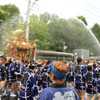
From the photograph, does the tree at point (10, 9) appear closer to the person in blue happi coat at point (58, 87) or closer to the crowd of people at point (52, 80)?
the crowd of people at point (52, 80)

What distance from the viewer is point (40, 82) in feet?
22.5

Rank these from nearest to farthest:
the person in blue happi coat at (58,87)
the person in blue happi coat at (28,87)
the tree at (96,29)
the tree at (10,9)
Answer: the person in blue happi coat at (58,87), the person in blue happi coat at (28,87), the tree at (10,9), the tree at (96,29)

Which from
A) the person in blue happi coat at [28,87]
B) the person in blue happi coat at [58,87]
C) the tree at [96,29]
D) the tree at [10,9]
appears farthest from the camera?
the tree at [96,29]

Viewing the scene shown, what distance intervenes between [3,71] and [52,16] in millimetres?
37823

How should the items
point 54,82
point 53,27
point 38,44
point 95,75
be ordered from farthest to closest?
point 53,27, point 38,44, point 95,75, point 54,82

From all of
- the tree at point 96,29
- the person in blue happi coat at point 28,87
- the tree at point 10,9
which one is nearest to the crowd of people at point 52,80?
the person in blue happi coat at point 28,87

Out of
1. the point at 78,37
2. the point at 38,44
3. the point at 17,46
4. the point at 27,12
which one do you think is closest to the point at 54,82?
the point at 17,46

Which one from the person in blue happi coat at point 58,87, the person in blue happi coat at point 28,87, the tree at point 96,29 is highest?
the tree at point 96,29

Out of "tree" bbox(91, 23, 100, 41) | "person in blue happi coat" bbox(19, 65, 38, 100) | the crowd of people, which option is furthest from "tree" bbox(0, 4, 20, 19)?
"person in blue happi coat" bbox(19, 65, 38, 100)

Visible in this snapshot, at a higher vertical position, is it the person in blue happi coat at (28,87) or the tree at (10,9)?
the tree at (10,9)

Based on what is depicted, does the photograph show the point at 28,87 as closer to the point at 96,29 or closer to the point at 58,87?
the point at 58,87

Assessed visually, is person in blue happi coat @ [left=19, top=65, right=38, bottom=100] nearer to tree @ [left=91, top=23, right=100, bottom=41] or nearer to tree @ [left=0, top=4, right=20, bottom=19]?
tree @ [left=0, top=4, right=20, bottom=19]

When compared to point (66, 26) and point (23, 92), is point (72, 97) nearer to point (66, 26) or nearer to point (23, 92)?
point (23, 92)

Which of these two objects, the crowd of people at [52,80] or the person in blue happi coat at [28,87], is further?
the person in blue happi coat at [28,87]
